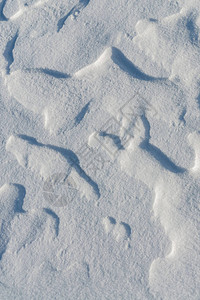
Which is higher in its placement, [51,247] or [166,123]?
[166,123]

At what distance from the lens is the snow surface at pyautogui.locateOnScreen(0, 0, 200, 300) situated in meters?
0.71

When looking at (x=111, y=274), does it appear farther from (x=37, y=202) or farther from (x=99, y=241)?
(x=37, y=202)

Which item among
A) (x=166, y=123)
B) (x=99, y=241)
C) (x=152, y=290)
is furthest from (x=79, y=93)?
(x=152, y=290)

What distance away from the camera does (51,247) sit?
2.38 feet

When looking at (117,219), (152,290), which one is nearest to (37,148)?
(117,219)

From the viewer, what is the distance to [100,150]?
2.45 feet

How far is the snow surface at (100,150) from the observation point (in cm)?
71

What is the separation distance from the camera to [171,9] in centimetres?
79

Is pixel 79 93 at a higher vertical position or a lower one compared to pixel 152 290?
higher

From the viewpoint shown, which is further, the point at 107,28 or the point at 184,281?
the point at 107,28

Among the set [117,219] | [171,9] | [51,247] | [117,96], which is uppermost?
[171,9]

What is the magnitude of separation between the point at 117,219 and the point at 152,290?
0.47ft

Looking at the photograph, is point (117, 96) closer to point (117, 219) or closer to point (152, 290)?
point (117, 219)

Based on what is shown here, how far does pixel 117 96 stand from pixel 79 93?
8 cm
